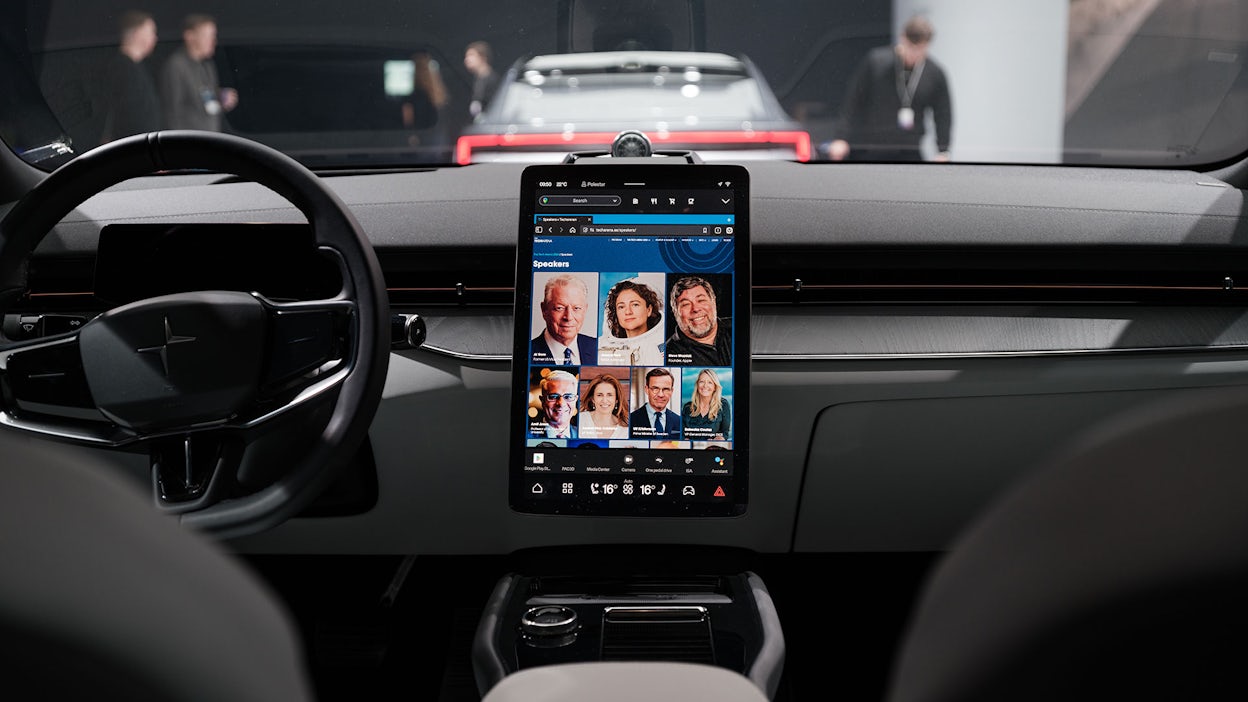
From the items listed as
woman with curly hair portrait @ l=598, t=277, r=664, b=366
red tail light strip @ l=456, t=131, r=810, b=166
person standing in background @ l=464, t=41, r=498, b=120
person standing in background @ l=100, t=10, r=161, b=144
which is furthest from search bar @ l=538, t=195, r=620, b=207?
person standing in background @ l=464, t=41, r=498, b=120

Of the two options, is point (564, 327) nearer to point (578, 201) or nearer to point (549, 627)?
point (578, 201)

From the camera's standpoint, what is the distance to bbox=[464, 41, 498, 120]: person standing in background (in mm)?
8149

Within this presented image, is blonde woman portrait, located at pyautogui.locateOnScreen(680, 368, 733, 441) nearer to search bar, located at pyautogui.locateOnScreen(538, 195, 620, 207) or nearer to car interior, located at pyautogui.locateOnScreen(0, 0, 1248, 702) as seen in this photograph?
car interior, located at pyautogui.locateOnScreen(0, 0, 1248, 702)

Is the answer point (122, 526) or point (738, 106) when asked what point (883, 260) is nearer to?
point (122, 526)

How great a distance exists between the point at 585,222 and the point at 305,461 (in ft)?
1.60

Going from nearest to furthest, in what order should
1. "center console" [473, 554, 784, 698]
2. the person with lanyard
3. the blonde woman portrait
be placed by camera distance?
1. "center console" [473, 554, 784, 698]
2. the blonde woman portrait
3. the person with lanyard

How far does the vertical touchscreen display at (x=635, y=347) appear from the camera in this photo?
1.54 meters

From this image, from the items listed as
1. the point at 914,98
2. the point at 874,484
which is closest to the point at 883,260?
the point at 874,484

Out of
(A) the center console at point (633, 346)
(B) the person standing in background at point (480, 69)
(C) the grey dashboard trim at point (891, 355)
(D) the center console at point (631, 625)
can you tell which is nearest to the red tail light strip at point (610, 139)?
(C) the grey dashboard trim at point (891, 355)

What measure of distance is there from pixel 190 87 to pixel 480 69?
14.2ft

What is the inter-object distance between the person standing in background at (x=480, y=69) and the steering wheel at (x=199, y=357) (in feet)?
21.7

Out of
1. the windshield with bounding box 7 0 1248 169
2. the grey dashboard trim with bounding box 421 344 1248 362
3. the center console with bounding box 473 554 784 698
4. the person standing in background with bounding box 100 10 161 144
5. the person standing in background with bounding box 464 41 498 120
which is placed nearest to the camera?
the center console with bounding box 473 554 784 698

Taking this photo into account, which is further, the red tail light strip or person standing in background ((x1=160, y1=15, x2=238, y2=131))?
person standing in background ((x1=160, y1=15, x2=238, y2=131))

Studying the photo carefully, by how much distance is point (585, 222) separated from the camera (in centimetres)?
156
